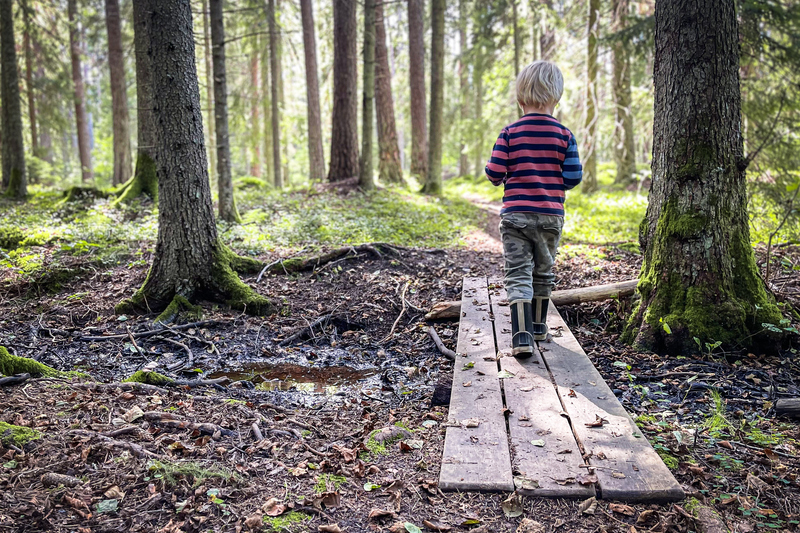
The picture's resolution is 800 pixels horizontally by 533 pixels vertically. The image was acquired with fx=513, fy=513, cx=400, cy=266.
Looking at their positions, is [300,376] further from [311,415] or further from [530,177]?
[530,177]

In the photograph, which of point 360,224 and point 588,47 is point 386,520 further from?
point 588,47

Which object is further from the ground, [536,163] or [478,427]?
[536,163]

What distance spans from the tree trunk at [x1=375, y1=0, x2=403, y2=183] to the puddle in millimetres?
12565

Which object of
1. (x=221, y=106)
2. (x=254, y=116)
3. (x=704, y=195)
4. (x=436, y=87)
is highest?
Result: (x=254, y=116)

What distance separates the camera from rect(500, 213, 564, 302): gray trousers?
434 centimetres

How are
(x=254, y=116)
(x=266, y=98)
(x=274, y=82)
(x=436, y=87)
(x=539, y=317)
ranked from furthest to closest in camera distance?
(x=254, y=116) → (x=266, y=98) → (x=274, y=82) → (x=436, y=87) → (x=539, y=317)

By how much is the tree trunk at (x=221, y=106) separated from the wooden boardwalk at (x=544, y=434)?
7119mm

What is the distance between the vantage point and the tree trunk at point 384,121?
17.0 metres

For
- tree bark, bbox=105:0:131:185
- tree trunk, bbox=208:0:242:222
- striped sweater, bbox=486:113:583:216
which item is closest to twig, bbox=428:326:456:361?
striped sweater, bbox=486:113:583:216


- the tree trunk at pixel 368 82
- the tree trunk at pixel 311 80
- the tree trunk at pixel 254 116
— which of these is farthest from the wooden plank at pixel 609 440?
the tree trunk at pixel 254 116

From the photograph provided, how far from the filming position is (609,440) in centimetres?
289

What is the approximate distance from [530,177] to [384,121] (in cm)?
1356

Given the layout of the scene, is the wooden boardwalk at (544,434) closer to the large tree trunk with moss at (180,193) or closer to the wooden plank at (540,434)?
the wooden plank at (540,434)

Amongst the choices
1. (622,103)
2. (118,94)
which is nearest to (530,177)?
(622,103)
